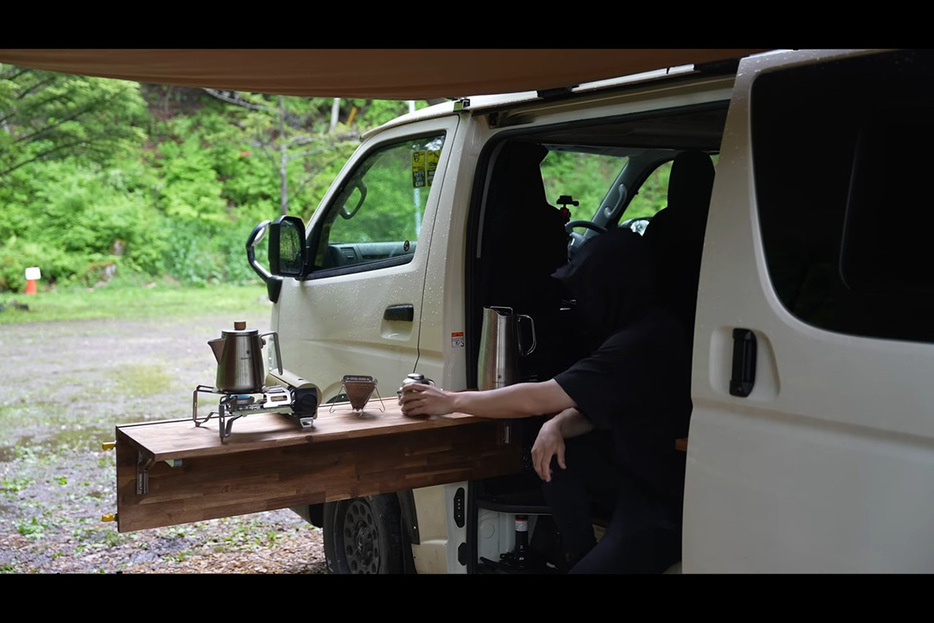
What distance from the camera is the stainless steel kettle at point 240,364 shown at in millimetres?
2902

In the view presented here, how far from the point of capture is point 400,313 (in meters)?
3.86

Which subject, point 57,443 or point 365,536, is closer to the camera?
point 365,536

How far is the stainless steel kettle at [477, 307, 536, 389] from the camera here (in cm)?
343

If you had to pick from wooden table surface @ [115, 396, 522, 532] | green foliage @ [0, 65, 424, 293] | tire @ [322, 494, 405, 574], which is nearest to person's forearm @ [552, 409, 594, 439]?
wooden table surface @ [115, 396, 522, 532]

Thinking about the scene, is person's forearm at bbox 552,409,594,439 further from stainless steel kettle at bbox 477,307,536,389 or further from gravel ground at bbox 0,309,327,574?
gravel ground at bbox 0,309,327,574

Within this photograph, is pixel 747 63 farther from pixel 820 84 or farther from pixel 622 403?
pixel 622 403

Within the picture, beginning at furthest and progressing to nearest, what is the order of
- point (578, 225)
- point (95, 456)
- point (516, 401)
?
point (95, 456) → point (578, 225) → point (516, 401)

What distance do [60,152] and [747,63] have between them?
15.8 metres

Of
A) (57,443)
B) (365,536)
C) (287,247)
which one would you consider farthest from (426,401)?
(57,443)

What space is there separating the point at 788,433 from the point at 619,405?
2.48ft

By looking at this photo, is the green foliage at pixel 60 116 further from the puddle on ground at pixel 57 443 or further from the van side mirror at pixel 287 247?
the van side mirror at pixel 287 247

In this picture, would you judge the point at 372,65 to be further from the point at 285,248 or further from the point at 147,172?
the point at 147,172

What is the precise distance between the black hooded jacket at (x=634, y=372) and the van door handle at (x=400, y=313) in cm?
83

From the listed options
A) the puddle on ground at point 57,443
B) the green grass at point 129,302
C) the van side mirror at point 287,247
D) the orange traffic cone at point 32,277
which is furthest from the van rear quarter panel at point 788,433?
the orange traffic cone at point 32,277
